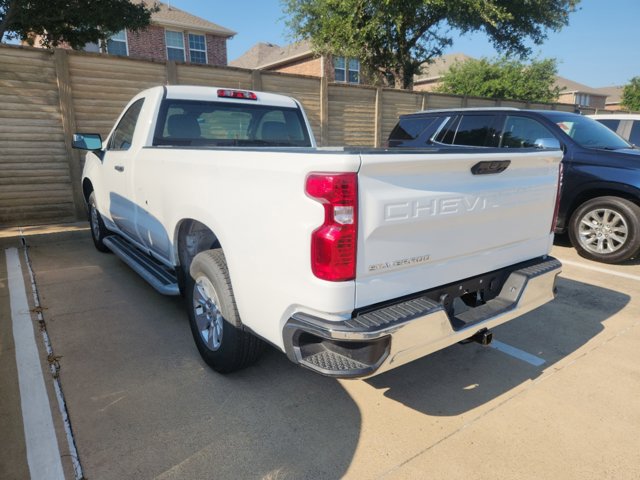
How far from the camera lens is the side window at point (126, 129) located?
4.28 m

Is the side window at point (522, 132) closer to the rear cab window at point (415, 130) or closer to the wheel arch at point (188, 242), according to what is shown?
the rear cab window at point (415, 130)

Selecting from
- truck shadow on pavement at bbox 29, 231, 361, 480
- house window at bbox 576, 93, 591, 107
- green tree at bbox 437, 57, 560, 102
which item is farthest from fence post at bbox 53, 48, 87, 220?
house window at bbox 576, 93, 591, 107

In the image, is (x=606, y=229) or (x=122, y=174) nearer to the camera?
(x=122, y=174)

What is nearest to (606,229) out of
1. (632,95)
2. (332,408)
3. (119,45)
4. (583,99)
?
(332,408)

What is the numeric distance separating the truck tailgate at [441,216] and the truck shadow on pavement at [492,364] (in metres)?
0.85

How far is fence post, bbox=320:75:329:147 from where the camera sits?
1016 cm

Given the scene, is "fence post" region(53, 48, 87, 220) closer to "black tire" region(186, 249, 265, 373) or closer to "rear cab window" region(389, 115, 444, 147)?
"rear cab window" region(389, 115, 444, 147)

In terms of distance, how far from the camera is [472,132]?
21.3 feet

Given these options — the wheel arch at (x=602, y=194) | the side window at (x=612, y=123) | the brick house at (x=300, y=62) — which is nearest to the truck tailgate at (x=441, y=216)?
the wheel arch at (x=602, y=194)

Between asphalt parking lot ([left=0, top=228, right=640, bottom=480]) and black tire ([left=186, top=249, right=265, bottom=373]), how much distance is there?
19 cm

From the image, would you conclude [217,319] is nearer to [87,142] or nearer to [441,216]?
[441,216]

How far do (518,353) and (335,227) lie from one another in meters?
A: 2.30

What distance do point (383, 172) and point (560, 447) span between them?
181 centimetres

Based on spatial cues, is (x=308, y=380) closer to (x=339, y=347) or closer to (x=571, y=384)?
(x=339, y=347)
